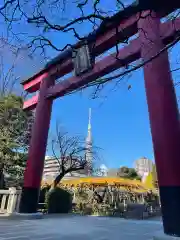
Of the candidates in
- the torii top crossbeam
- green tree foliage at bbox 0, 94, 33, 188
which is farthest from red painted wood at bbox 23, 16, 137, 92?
green tree foliage at bbox 0, 94, 33, 188

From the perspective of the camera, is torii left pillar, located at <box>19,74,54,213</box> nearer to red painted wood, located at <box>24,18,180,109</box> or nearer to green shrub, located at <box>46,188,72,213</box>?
red painted wood, located at <box>24,18,180,109</box>

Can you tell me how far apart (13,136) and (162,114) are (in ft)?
25.3

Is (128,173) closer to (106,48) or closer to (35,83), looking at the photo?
(35,83)

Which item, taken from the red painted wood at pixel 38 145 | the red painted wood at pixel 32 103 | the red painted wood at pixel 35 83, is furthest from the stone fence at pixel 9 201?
the red painted wood at pixel 35 83

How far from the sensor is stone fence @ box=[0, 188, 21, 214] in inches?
273

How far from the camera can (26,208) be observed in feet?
21.8

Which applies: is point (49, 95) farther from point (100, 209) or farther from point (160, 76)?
point (100, 209)

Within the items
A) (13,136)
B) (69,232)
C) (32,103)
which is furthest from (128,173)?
(69,232)

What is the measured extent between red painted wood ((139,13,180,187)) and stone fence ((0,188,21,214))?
4769 mm

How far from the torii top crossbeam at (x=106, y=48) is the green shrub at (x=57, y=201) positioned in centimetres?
334

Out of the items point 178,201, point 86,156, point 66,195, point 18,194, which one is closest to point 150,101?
point 178,201

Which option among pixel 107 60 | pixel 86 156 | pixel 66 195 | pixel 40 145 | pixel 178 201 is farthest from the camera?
pixel 86 156

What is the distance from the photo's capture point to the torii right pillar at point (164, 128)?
149 inches

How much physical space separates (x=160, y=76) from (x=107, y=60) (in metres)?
2.20
